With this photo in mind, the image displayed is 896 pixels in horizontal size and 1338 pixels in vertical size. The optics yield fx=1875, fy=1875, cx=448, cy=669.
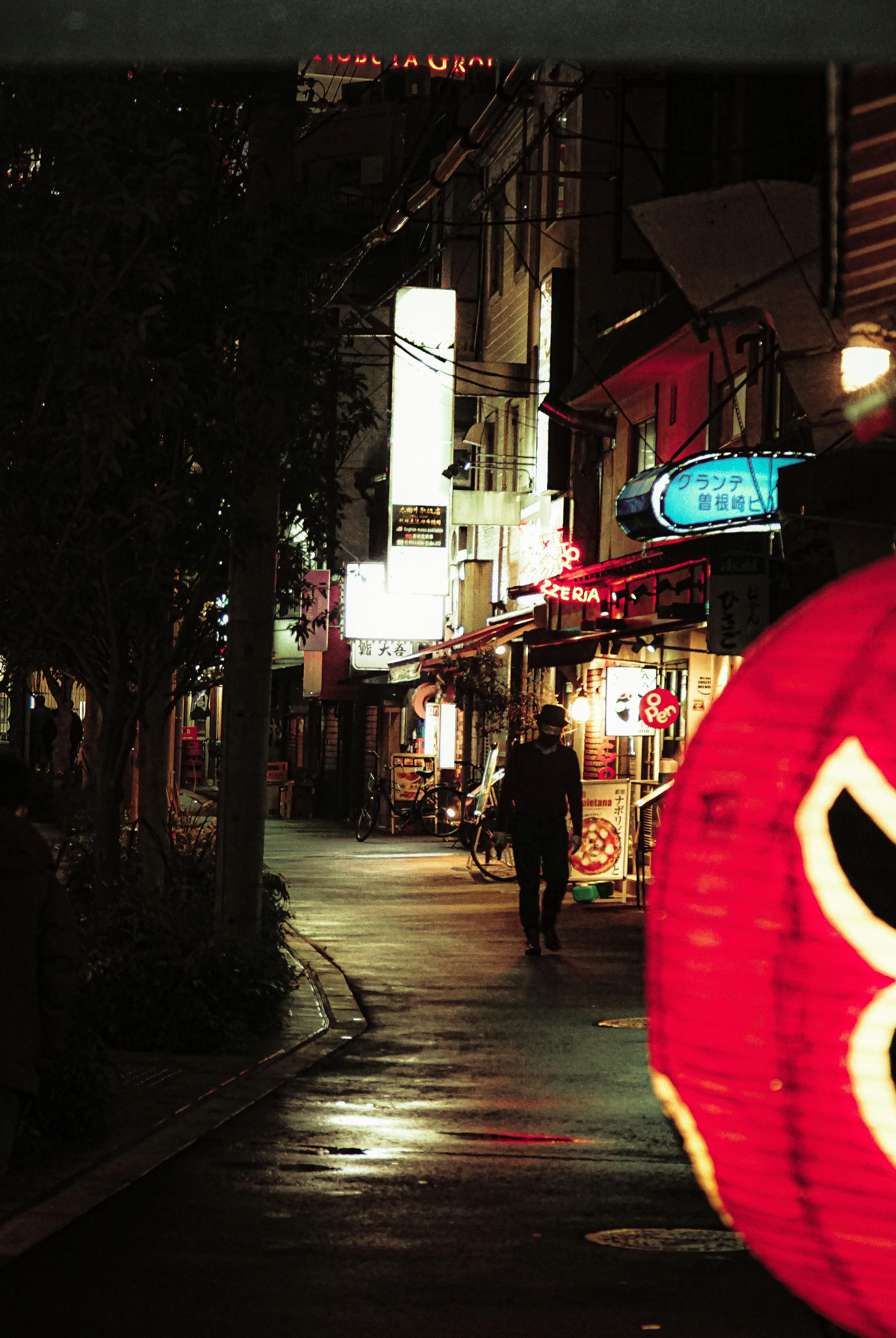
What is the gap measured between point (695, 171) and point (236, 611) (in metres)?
14.4

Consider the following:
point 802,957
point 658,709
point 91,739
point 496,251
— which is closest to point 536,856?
point 658,709

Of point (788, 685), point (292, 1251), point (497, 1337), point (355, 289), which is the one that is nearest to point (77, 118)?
point (292, 1251)

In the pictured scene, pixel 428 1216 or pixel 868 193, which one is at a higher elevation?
pixel 868 193

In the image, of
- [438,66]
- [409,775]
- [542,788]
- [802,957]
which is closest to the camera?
[802,957]

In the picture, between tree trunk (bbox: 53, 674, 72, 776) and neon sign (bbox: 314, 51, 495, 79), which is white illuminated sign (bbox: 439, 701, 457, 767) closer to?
tree trunk (bbox: 53, 674, 72, 776)

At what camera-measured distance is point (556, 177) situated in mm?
31062

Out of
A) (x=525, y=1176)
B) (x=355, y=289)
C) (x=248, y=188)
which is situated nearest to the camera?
(x=525, y=1176)

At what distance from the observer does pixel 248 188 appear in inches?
460

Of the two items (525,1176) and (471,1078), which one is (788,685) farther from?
(471,1078)

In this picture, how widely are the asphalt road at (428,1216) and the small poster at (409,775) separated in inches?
901

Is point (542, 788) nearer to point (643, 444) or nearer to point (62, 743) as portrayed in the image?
point (643, 444)

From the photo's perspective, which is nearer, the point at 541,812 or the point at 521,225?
the point at 541,812

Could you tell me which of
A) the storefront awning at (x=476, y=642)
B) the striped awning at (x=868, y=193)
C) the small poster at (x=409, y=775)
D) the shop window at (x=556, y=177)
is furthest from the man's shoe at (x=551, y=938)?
the small poster at (x=409, y=775)

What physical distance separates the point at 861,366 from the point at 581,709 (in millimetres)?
14089
